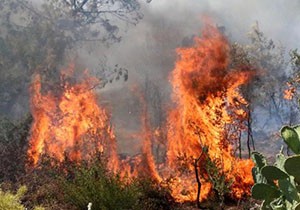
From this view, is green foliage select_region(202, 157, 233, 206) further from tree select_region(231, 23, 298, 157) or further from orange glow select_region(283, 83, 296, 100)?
tree select_region(231, 23, 298, 157)

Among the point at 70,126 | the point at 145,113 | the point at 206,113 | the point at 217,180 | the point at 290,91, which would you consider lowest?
the point at 217,180

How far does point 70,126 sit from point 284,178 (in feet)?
53.6

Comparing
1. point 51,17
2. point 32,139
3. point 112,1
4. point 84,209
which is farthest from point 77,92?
point 84,209

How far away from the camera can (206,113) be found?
11484mm

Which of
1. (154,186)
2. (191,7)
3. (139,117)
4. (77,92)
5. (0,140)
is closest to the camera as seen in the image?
(154,186)

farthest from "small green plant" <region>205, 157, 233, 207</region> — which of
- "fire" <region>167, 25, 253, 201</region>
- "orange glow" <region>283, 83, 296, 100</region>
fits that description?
"orange glow" <region>283, 83, 296, 100</region>

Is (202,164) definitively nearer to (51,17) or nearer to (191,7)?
(51,17)

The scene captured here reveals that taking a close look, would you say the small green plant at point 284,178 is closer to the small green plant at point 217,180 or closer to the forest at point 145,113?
the forest at point 145,113

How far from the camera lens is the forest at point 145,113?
27.7 ft

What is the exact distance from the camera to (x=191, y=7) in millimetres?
38656

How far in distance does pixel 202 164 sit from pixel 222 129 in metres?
1.21

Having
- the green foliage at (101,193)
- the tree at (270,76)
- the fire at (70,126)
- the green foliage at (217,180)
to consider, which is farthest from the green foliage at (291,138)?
the tree at (270,76)

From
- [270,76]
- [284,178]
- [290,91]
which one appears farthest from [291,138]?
[270,76]

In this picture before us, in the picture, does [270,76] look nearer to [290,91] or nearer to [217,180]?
[290,91]
